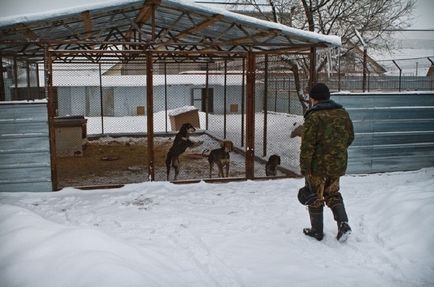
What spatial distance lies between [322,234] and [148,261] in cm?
213

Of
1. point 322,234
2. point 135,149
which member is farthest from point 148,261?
point 135,149

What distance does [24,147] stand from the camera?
7.33 m

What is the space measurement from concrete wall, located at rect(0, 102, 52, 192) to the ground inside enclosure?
1052 millimetres

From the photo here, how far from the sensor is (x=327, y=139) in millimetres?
5039

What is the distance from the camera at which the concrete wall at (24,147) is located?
7273 millimetres

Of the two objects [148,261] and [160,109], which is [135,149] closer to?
[148,261]

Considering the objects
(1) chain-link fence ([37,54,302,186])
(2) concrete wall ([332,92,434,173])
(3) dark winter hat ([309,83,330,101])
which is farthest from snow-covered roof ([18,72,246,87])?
(3) dark winter hat ([309,83,330,101])

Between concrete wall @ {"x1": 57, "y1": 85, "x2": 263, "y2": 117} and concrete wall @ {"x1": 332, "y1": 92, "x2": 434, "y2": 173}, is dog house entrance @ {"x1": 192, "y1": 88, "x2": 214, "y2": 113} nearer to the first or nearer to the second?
concrete wall @ {"x1": 57, "y1": 85, "x2": 263, "y2": 117}

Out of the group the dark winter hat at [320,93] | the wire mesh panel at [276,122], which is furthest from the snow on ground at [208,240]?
the wire mesh panel at [276,122]

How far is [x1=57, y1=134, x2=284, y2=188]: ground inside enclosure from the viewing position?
368 inches

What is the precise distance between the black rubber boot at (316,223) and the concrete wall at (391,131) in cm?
→ 369

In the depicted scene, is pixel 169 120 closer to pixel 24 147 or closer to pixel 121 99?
pixel 121 99

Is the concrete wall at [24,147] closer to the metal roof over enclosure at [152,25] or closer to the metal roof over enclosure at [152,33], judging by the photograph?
the metal roof over enclosure at [152,33]

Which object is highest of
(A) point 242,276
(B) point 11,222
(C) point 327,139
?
(C) point 327,139
